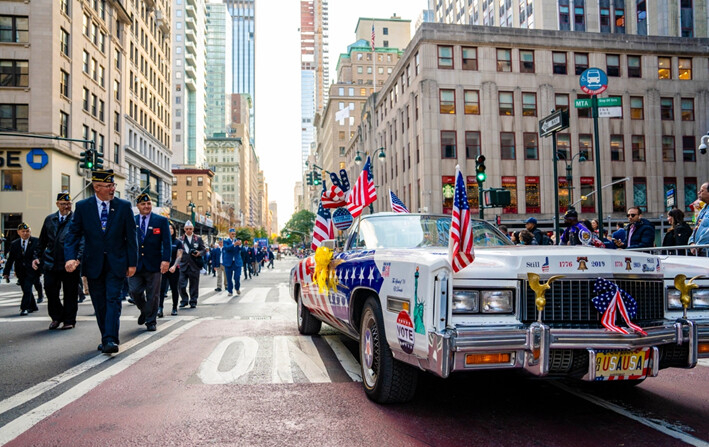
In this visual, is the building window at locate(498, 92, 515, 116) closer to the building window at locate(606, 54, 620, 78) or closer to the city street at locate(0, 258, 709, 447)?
the building window at locate(606, 54, 620, 78)

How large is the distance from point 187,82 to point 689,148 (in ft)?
283

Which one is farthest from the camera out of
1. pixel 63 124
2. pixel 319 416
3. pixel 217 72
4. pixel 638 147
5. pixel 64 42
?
pixel 217 72

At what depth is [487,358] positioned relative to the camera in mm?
3404

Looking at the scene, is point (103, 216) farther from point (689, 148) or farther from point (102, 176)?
point (689, 148)

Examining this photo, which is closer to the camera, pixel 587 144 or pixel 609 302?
pixel 609 302

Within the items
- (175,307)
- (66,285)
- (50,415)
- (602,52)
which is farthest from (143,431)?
(602,52)

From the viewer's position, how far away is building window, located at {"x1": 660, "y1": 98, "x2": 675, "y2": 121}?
1592 inches

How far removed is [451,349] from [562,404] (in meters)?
1.67

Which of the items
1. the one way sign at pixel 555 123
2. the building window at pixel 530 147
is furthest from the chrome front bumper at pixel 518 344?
the building window at pixel 530 147

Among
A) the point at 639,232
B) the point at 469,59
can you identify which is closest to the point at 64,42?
the point at 469,59

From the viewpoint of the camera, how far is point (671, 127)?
4041cm

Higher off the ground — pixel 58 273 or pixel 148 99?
pixel 148 99

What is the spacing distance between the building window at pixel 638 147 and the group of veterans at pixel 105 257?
37.6m

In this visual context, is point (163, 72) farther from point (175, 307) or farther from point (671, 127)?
point (175, 307)
